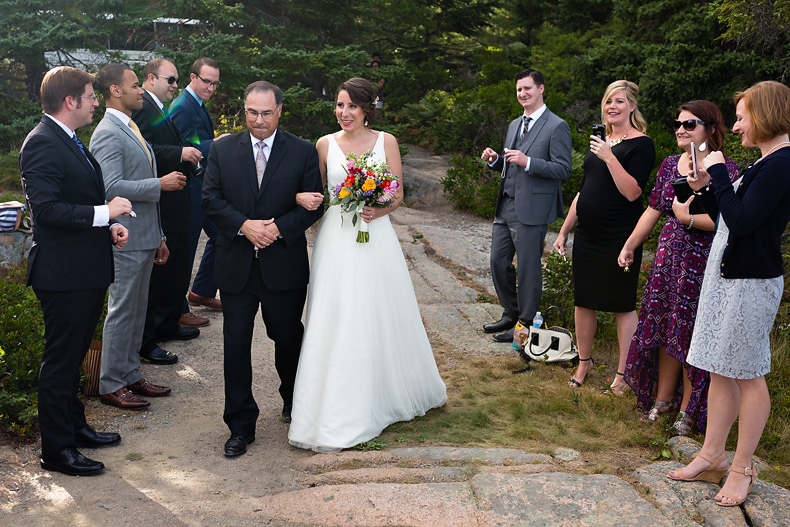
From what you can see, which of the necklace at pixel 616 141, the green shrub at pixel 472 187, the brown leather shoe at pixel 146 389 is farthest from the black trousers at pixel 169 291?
A: the green shrub at pixel 472 187

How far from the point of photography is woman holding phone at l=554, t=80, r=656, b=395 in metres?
5.25

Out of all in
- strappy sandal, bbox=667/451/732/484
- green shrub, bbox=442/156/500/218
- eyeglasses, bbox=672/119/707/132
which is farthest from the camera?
green shrub, bbox=442/156/500/218

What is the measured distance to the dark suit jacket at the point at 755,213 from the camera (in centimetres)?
354

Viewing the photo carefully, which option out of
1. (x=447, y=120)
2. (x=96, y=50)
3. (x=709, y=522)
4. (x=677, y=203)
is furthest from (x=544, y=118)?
(x=96, y=50)

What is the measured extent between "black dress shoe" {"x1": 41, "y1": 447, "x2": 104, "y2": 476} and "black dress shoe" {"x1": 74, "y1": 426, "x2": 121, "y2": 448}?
338 mm

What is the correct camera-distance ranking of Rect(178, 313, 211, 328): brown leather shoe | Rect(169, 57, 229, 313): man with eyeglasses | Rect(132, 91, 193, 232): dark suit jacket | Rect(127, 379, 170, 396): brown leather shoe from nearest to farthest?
1. Rect(127, 379, 170, 396): brown leather shoe
2. Rect(132, 91, 193, 232): dark suit jacket
3. Rect(169, 57, 229, 313): man with eyeglasses
4. Rect(178, 313, 211, 328): brown leather shoe

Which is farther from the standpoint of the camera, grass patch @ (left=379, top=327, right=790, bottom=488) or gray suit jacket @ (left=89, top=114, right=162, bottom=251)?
gray suit jacket @ (left=89, top=114, right=162, bottom=251)

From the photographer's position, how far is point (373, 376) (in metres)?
4.66

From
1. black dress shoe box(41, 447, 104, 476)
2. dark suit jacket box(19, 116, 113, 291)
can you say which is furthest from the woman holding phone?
black dress shoe box(41, 447, 104, 476)

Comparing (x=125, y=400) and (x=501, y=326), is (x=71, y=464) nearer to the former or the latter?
(x=125, y=400)

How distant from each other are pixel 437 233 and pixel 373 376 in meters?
6.15

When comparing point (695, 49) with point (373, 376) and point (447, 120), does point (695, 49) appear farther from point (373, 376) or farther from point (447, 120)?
point (373, 376)

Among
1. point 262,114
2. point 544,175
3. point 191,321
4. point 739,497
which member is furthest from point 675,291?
point 191,321

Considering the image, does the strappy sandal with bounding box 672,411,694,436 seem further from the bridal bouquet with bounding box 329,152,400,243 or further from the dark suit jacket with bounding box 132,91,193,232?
the dark suit jacket with bounding box 132,91,193,232
